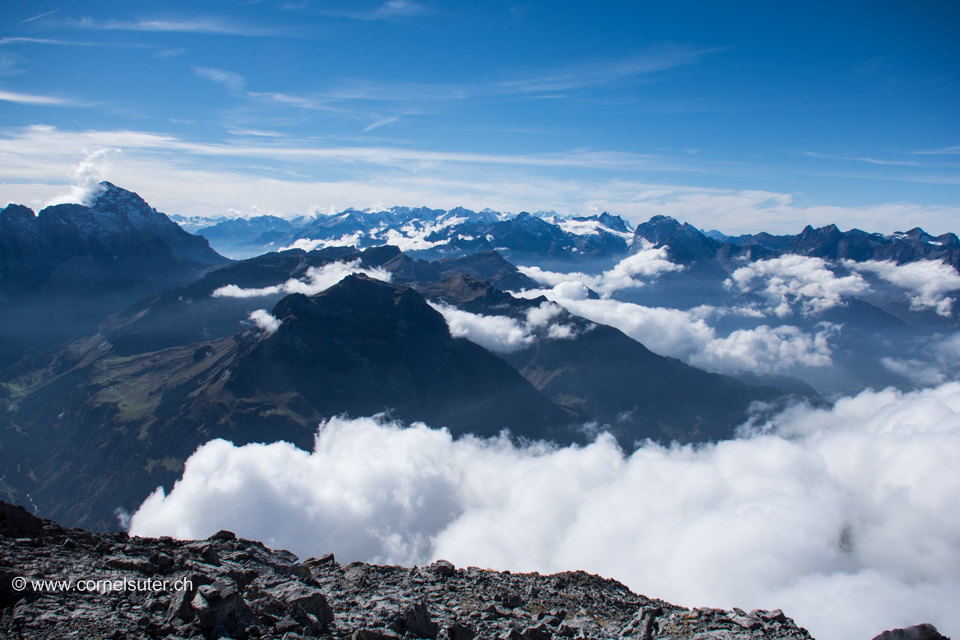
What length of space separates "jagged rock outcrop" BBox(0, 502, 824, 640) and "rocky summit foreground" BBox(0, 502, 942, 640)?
9 cm

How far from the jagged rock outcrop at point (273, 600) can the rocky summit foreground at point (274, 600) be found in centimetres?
9

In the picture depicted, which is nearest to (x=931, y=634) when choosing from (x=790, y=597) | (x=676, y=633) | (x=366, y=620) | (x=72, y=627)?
(x=676, y=633)

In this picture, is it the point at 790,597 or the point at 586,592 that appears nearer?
the point at 586,592

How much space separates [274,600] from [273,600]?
65mm

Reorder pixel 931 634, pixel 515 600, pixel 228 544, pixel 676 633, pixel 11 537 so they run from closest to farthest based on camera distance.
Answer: pixel 931 634 < pixel 11 537 < pixel 676 633 < pixel 515 600 < pixel 228 544

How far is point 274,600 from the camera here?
29.2m

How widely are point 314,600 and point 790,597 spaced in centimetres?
24845

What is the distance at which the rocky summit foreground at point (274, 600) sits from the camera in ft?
80.1

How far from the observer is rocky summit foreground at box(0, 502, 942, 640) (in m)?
24.4

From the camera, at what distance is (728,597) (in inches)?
7766

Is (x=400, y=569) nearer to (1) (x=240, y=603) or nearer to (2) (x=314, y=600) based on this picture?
(2) (x=314, y=600)

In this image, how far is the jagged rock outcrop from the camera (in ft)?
80.1

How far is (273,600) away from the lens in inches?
1151

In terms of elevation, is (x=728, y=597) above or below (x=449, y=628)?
below
